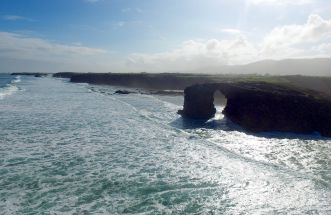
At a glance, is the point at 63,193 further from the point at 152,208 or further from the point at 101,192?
the point at 152,208

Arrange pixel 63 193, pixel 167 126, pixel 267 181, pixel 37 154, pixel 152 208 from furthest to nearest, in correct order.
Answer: pixel 167 126 < pixel 37 154 < pixel 267 181 < pixel 63 193 < pixel 152 208

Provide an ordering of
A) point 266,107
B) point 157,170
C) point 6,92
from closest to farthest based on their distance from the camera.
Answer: point 157,170 < point 266,107 < point 6,92

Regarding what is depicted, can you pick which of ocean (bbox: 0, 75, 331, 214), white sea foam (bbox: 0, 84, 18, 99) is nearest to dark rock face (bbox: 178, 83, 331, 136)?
ocean (bbox: 0, 75, 331, 214)

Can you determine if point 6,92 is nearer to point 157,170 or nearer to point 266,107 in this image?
point 266,107

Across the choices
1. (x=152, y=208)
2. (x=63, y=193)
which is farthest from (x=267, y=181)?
(x=63, y=193)

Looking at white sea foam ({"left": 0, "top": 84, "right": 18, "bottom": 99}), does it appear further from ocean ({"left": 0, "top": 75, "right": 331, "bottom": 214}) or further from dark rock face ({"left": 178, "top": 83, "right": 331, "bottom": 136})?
dark rock face ({"left": 178, "top": 83, "right": 331, "bottom": 136})

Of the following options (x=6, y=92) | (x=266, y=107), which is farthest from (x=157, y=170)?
(x=6, y=92)

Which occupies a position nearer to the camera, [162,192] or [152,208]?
[152,208]
